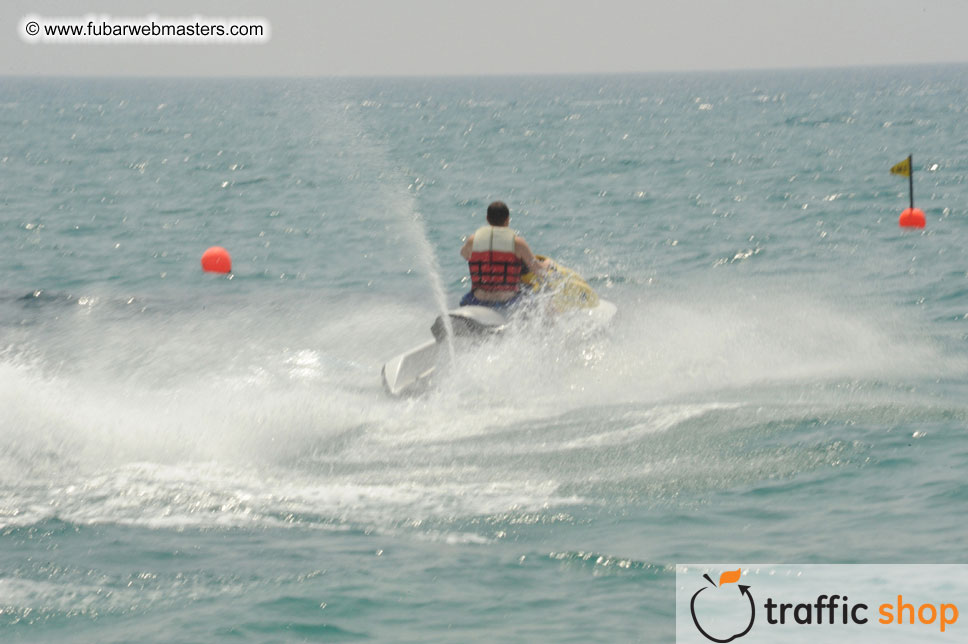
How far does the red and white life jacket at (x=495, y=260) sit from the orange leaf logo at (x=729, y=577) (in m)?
5.23

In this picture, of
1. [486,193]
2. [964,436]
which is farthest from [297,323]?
[486,193]

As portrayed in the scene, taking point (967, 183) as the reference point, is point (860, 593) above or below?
below

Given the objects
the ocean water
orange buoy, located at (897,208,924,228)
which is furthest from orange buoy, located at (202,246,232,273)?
orange buoy, located at (897,208,924,228)

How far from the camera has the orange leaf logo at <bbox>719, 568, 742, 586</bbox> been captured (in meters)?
6.54

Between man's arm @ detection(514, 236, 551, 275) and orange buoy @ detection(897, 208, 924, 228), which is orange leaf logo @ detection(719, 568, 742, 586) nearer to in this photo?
man's arm @ detection(514, 236, 551, 275)

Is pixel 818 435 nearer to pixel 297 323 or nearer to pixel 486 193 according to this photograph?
pixel 297 323

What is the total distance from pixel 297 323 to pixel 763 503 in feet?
28.5

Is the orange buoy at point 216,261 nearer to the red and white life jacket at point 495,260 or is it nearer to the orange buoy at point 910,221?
the red and white life jacket at point 495,260

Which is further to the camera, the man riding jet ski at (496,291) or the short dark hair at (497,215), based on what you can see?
the short dark hair at (497,215)

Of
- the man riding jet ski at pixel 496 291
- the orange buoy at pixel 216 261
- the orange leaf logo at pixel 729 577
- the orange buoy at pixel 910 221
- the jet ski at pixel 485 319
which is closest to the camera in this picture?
the orange leaf logo at pixel 729 577

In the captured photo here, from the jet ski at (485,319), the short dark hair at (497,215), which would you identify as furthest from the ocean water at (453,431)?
the short dark hair at (497,215)

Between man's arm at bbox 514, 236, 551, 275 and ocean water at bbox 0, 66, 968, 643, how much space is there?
59 centimetres

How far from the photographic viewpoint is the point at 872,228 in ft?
71.5

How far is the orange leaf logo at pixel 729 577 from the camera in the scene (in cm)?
654
